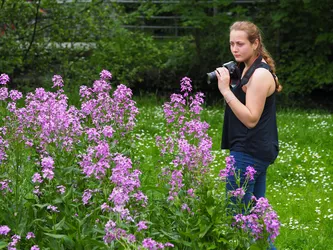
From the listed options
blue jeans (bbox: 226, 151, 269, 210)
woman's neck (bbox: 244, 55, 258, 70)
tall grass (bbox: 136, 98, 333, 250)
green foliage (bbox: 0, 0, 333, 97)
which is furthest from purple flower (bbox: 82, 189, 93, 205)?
green foliage (bbox: 0, 0, 333, 97)

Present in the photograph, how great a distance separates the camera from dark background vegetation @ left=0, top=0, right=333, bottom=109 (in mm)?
11859

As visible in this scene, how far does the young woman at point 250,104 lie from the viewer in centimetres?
402

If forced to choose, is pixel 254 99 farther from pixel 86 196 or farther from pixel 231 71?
pixel 86 196

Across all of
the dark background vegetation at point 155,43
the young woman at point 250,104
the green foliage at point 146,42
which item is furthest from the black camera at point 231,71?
the green foliage at point 146,42

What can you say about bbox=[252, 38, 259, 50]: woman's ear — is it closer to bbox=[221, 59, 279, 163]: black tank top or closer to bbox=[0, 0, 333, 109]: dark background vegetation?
bbox=[221, 59, 279, 163]: black tank top

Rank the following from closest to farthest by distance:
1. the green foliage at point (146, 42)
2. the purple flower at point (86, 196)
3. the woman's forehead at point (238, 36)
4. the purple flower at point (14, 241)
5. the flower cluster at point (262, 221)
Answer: the flower cluster at point (262, 221)
the purple flower at point (14, 241)
the purple flower at point (86, 196)
the woman's forehead at point (238, 36)
the green foliage at point (146, 42)

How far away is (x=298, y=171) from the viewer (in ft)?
25.1

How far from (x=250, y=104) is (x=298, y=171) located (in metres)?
3.79

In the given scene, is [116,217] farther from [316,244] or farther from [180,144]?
[316,244]

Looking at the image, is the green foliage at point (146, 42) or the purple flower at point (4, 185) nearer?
the purple flower at point (4, 185)

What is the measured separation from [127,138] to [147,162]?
2455 millimetres

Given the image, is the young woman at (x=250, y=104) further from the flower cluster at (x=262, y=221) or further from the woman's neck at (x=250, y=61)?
the flower cluster at (x=262, y=221)

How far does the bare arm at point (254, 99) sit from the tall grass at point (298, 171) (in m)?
1.62

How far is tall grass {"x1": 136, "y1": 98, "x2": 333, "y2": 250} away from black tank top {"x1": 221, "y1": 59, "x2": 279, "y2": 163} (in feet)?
4.54
